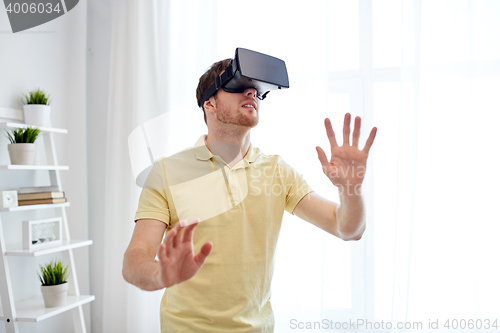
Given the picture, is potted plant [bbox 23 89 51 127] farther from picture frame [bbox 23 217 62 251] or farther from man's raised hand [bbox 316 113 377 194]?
man's raised hand [bbox 316 113 377 194]

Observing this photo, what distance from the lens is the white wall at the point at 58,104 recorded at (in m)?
2.29

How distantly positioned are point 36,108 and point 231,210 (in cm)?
155

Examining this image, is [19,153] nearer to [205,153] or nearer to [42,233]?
[42,233]

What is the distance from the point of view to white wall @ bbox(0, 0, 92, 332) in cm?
229

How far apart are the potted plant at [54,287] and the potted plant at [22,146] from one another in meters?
0.60

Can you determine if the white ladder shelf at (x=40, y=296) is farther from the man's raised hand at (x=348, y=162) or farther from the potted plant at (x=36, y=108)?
the man's raised hand at (x=348, y=162)

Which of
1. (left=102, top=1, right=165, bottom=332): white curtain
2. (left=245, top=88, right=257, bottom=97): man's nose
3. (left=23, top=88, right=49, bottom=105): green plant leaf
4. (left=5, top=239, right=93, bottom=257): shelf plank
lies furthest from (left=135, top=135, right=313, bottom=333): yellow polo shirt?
(left=23, top=88, right=49, bottom=105): green plant leaf

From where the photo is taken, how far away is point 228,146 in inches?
58.0

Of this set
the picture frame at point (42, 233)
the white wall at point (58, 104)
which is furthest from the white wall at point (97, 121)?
the picture frame at point (42, 233)

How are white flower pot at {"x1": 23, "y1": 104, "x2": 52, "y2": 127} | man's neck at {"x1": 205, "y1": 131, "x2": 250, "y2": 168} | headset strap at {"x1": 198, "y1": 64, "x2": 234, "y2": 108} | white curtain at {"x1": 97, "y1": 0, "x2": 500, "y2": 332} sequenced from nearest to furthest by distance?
headset strap at {"x1": 198, "y1": 64, "x2": 234, "y2": 108} < man's neck at {"x1": 205, "y1": 131, "x2": 250, "y2": 168} < white curtain at {"x1": 97, "y1": 0, "x2": 500, "y2": 332} < white flower pot at {"x1": 23, "y1": 104, "x2": 52, "y2": 127}

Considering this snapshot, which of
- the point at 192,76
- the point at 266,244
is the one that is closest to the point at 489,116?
the point at 266,244

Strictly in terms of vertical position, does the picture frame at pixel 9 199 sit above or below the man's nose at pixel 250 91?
below

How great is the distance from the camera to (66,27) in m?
2.68

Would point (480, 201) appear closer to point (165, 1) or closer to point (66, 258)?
point (165, 1)
